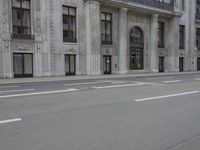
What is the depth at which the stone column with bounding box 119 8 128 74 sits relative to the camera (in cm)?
2698

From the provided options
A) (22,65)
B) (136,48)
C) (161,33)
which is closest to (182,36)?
(161,33)

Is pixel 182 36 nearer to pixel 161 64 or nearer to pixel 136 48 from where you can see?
pixel 161 64

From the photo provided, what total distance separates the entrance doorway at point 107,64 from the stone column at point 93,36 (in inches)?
76.0

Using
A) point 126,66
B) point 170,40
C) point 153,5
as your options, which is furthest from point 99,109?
point 170,40

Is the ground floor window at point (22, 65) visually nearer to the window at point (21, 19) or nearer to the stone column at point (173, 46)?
the window at point (21, 19)

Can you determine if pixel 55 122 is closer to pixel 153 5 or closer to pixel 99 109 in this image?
pixel 99 109

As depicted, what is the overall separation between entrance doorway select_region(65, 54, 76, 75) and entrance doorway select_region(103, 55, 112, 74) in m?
4.11

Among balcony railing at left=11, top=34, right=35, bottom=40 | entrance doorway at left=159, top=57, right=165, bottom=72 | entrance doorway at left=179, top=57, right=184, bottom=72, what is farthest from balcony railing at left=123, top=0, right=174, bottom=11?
balcony railing at left=11, top=34, right=35, bottom=40

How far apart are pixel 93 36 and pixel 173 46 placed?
15.1 m

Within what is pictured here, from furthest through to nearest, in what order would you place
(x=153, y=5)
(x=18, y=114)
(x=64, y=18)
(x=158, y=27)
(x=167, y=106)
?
(x=158, y=27) < (x=153, y=5) < (x=64, y=18) < (x=167, y=106) < (x=18, y=114)

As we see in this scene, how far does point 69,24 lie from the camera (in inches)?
952

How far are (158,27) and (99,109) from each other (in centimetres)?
2887

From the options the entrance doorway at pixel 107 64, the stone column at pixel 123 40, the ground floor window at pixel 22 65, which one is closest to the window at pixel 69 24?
the ground floor window at pixel 22 65

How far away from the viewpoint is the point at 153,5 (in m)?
30.1
